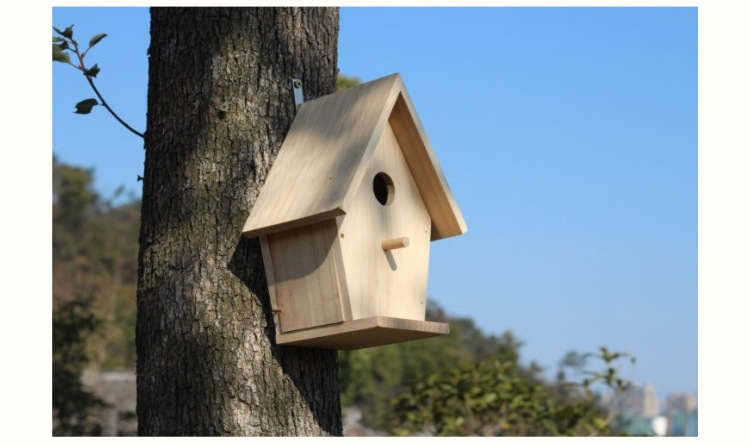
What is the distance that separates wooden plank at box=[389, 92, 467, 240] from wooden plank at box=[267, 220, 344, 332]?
0.47 metres

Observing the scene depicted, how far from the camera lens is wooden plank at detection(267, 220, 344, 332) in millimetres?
2537

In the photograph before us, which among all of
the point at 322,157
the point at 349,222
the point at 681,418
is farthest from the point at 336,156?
the point at 681,418

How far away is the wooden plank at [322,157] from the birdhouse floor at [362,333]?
30cm

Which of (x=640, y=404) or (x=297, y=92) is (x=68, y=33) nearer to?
(x=297, y=92)

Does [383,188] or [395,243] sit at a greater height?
[383,188]

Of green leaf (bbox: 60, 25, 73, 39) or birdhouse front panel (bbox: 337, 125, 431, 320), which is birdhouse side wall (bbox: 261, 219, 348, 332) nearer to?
birdhouse front panel (bbox: 337, 125, 431, 320)

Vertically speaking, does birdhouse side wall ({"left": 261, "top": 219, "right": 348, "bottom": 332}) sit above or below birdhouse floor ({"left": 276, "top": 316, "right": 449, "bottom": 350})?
above

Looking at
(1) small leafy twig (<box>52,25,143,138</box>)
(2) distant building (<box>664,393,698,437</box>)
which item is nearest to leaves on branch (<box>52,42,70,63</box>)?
(1) small leafy twig (<box>52,25,143,138</box>)

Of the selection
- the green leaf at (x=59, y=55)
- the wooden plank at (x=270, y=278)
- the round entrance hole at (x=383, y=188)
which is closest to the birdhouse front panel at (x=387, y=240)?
the round entrance hole at (x=383, y=188)

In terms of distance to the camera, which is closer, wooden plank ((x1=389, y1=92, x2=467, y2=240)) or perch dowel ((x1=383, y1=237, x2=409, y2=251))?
perch dowel ((x1=383, y1=237, x2=409, y2=251))

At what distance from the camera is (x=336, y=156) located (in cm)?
265

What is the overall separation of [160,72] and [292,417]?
3.74 ft
